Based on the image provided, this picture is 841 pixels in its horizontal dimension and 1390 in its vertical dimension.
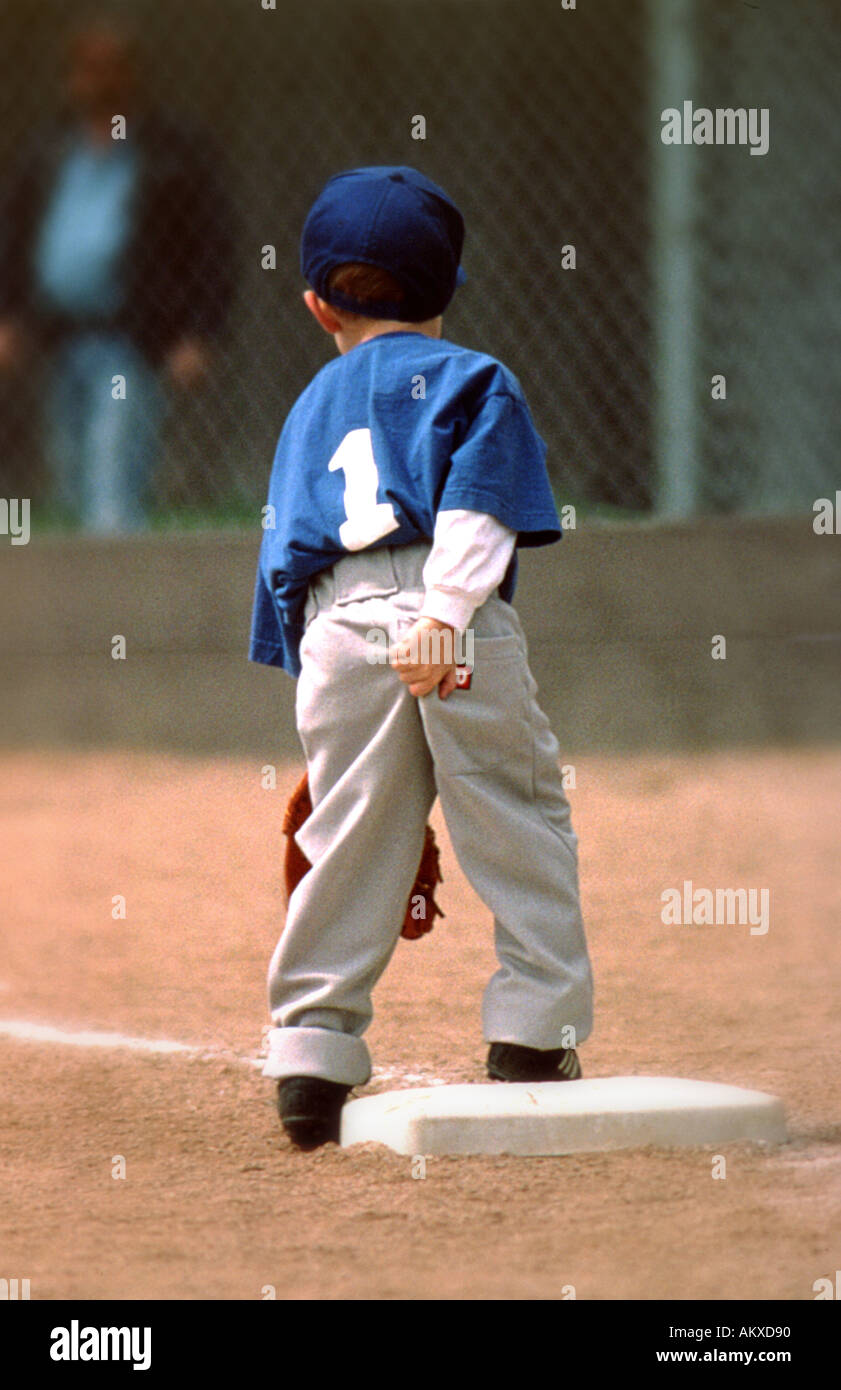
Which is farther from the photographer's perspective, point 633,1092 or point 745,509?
point 745,509

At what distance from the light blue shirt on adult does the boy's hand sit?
4.65m

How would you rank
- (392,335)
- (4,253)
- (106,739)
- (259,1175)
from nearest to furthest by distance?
(259,1175) < (392,335) < (106,739) < (4,253)

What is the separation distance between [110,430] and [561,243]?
1.75 m

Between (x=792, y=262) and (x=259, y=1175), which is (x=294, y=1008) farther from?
(x=792, y=262)

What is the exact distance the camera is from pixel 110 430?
22.6 ft

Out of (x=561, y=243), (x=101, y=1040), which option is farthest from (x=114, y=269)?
(x=101, y=1040)

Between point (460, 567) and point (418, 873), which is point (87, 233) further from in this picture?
point (460, 567)

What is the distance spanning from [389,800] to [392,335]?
0.65 meters

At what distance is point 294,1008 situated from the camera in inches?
106

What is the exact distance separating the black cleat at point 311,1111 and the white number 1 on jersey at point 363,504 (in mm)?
722

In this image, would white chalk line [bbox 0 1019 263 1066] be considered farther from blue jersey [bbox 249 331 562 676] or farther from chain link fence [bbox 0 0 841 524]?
chain link fence [bbox 0 0 841 524]

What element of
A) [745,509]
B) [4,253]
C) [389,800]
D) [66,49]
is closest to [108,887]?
[389,800]

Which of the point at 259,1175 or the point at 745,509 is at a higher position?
the point at 745,509

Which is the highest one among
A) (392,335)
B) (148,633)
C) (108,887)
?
(392,335)
